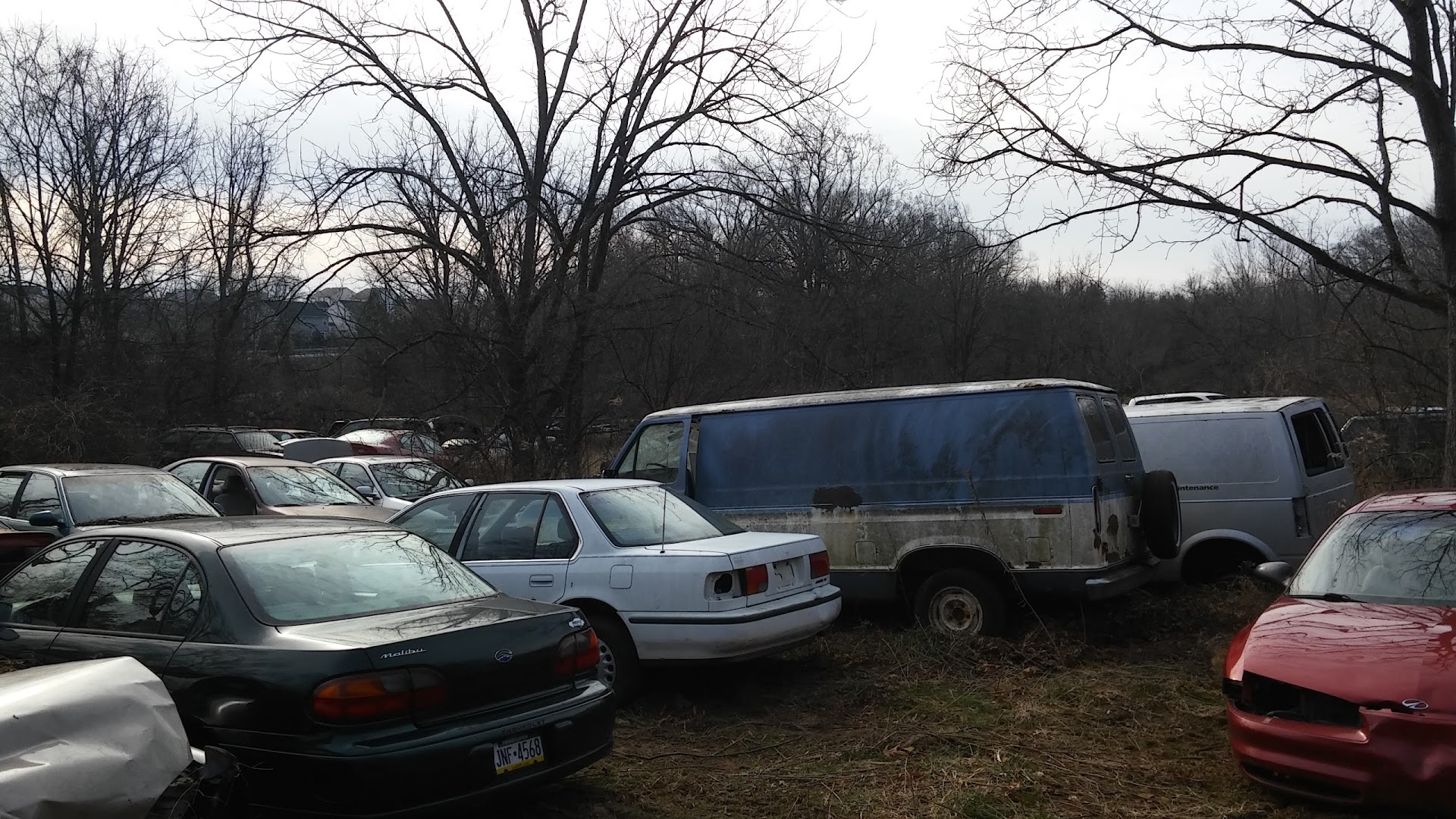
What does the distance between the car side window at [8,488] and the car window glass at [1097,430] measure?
9.98 metres

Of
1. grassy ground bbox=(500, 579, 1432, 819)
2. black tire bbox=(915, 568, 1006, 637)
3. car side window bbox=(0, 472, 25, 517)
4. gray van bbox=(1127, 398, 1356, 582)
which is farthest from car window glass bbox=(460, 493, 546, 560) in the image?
gray van bbox=(1127, 398, 1356, 582)

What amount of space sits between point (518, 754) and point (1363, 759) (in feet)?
11.9

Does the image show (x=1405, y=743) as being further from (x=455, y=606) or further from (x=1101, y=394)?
(x=1101, y=394)

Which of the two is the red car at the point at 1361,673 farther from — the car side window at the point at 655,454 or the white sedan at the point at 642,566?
the car side window at the point at 655,454

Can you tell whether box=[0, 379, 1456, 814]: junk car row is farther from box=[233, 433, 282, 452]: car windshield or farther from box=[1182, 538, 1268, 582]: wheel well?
box=[233, 433, 282, 452]: car windshield

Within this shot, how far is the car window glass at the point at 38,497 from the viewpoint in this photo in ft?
33.4

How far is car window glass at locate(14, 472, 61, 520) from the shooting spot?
33.4 feet

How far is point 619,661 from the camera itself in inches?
283

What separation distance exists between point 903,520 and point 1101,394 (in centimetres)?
200

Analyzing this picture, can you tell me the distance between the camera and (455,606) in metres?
5.14

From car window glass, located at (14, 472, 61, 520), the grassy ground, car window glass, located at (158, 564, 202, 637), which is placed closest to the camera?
car window glass, located at (158, 564, 202, 637)

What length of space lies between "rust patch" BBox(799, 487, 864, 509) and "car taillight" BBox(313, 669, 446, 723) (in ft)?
17.4

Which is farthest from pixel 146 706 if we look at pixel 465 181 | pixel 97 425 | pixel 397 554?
pixel 97 425

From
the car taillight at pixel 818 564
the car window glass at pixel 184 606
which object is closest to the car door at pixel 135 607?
the car window glass at pixel 184 606
